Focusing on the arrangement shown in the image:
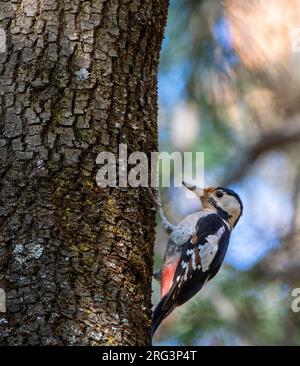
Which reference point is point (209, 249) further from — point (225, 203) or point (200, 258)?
point (225, 203)

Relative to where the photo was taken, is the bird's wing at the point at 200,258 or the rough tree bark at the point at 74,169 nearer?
the rough tree bark at the point at 74,169

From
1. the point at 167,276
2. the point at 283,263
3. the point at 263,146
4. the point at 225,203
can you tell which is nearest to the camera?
the point at 167,276

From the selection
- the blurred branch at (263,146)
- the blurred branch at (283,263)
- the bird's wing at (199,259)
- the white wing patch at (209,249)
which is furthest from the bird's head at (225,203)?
the blurred branch at (263,146)

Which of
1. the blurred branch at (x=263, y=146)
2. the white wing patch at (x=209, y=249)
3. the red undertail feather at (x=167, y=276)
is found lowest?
the red undertail feather at (x=167, y=276)

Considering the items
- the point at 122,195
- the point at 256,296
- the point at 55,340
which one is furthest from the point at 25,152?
the point at 256,296

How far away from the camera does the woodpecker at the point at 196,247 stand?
3.49 meters

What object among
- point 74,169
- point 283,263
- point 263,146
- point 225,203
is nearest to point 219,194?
point 225,203

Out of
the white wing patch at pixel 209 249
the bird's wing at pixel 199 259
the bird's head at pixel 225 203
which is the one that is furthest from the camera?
the bird's head at pixel 225 203

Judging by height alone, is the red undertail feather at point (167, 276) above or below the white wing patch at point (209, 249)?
below

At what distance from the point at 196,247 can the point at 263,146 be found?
1474 millimetres

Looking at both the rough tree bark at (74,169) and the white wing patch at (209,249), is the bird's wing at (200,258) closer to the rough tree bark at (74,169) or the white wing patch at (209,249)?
the white wing patch at (209,249)

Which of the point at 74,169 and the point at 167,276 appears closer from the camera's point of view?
the point at 74,169

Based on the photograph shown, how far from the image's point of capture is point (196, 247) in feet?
12.1

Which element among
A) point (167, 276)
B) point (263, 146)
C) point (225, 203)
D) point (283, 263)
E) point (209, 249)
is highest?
point (263, 146)
